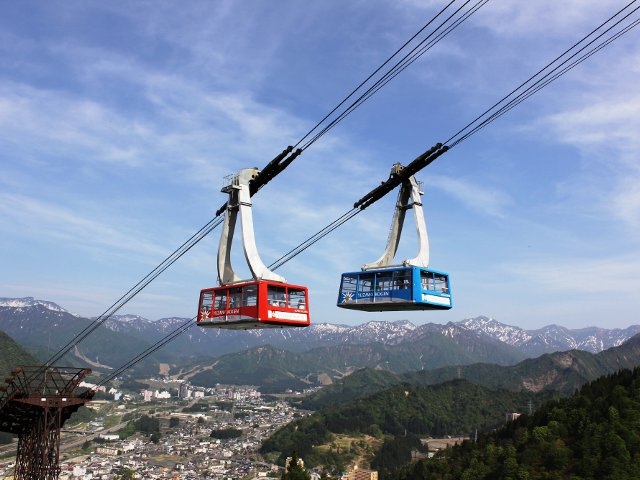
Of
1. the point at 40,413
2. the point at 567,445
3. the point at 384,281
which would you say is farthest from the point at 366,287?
the point at 567,445

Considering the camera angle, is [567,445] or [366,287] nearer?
[366,287]

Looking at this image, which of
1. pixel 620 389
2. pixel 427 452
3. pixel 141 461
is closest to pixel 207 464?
pixel 141 461

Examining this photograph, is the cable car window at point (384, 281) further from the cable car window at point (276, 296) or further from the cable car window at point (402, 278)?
the cable car window at point (276, 296)

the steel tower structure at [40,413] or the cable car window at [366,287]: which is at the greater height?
the cable car window at [366,287]

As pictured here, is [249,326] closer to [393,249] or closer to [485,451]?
[393,249]

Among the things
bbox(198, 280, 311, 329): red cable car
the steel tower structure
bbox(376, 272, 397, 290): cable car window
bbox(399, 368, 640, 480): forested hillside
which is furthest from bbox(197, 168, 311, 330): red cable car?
bbox(399, 368, 640, 480): forested hillside

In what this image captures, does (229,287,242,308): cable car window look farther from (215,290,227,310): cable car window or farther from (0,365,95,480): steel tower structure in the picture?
(0,365,95,480): steel tower structure

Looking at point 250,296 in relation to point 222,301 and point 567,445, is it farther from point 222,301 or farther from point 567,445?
point 567,445

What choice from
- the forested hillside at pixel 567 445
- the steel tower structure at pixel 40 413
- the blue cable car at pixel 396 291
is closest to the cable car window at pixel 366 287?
the blue cable car at pixel 396 291
